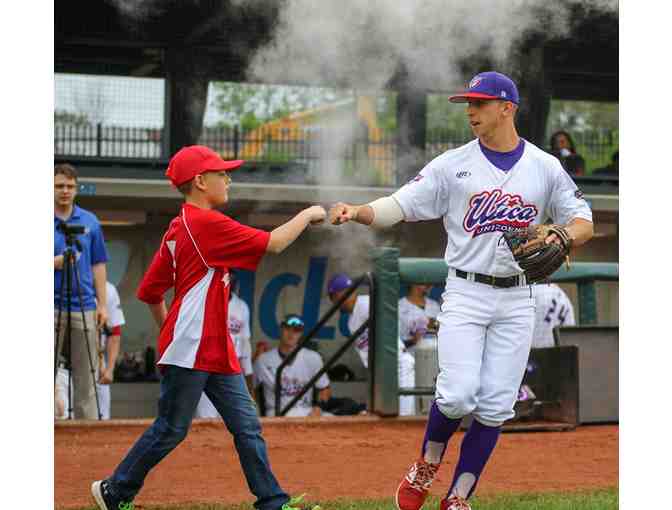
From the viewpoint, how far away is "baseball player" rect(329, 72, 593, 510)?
491 cm

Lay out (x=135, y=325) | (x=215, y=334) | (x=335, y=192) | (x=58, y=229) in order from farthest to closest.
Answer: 1. (x=135, y=325)
2. (x=335, y=192)
3. (x=58, y=229)
4. (x=215, y=334)

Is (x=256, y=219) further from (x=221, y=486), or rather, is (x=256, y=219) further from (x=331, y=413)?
(x=221, y=486)

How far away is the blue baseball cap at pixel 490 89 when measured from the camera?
5.02 m

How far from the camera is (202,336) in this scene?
473cm

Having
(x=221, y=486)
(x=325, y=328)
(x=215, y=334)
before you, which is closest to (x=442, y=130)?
(x=325, y=328)

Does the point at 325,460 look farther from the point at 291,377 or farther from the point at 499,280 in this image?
the point at 291,377

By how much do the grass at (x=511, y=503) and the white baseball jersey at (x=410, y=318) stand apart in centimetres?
441

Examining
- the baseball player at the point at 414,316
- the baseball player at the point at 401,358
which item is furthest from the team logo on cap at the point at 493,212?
the baseball player at the point at 414,316

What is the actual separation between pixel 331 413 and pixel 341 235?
3.80 m

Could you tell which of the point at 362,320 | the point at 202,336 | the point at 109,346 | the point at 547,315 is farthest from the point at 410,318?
the point at 202,336

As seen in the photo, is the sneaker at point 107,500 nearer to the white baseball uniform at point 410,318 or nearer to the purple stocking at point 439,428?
the purple stocking at point 439,428

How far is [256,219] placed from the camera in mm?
12883

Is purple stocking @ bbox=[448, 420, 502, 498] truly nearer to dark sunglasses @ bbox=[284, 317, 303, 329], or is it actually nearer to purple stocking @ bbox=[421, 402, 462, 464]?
purple stocking @ bbox=[421, 402, 462, 464]

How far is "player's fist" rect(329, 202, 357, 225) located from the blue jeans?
797 millimetres
